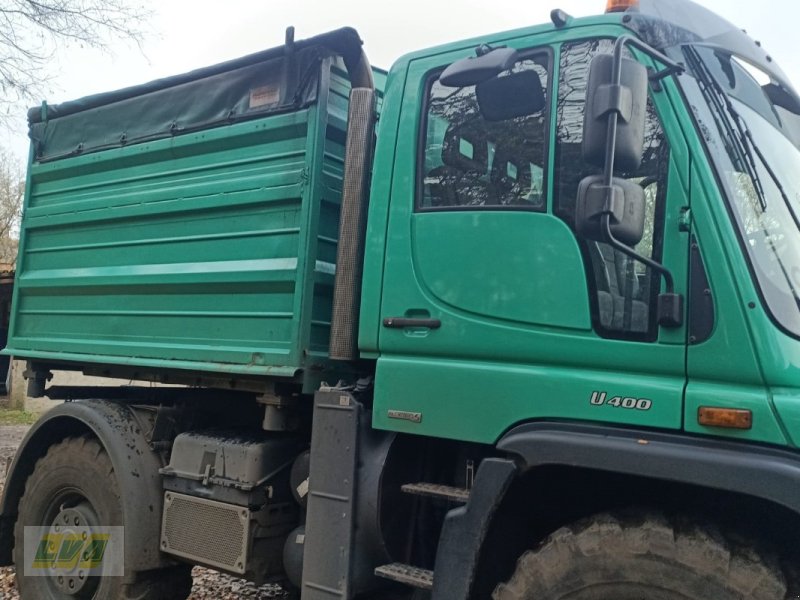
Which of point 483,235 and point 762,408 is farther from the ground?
point 483,235

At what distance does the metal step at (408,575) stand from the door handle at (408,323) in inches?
37.3

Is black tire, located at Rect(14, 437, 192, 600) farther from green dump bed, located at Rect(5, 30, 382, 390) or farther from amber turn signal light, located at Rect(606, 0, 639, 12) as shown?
amber turn signal light, located at Rect(606, 0, 639, 12)

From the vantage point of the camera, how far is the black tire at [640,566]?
2.22 meters

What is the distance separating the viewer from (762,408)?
2.28 meters

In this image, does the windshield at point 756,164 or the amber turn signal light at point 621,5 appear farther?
the amber turn signal light at point 621,5

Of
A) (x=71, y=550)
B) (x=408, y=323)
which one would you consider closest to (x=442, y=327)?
(x=408, y=323)

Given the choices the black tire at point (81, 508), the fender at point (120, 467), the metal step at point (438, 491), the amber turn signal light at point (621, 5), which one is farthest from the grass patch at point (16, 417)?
the amber turn signal light at point (621, 5)

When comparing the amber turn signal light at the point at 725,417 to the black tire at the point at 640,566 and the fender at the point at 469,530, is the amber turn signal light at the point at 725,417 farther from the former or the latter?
the fender at the point at 469,530

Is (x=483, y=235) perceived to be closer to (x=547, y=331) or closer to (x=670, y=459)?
→ (x=547, y=331)

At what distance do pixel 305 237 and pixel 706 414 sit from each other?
1.95 meters

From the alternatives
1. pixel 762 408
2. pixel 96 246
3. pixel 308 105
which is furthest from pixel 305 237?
pixel 762 408

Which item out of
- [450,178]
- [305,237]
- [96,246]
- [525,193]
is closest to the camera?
[525,193]

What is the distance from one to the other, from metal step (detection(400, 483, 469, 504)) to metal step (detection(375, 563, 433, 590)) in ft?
0.95
